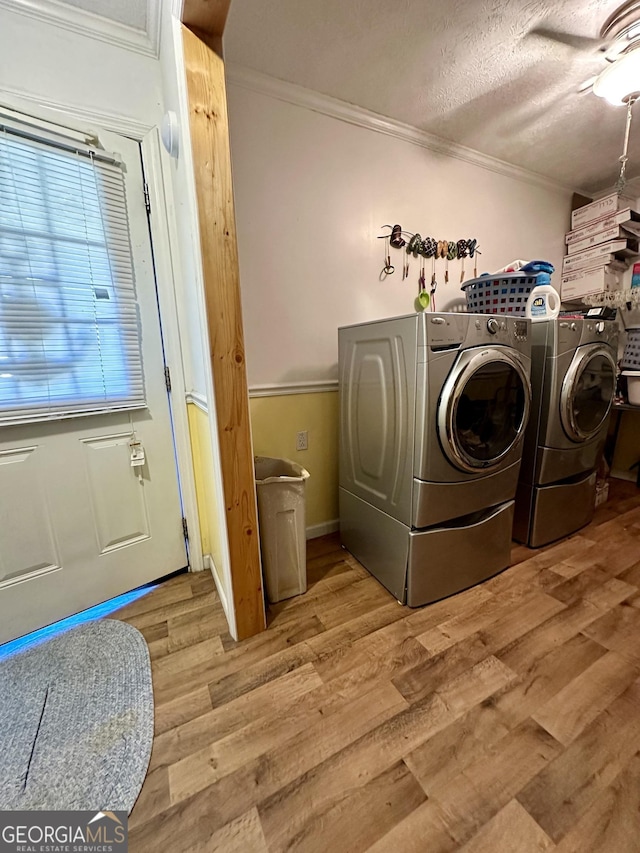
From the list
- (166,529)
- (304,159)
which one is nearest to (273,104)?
(304,159)

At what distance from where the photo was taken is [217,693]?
112cm

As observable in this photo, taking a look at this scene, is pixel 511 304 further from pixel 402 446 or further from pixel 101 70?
pixel 101 70

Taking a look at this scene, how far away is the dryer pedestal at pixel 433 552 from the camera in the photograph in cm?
143

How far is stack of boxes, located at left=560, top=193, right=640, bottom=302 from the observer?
7.66 ft

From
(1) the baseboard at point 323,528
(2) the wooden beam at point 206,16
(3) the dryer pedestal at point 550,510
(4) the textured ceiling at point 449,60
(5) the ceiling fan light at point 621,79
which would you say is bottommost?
(1) the baseboard at point 323,528

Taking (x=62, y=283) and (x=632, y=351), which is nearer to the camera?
(x=62, y=283)

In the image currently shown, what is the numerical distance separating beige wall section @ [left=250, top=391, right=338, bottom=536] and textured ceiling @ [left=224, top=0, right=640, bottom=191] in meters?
1.50

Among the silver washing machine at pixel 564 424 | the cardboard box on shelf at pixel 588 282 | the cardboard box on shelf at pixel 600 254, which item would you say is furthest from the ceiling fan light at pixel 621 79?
the cardboard box on shelf at pixel 588 282

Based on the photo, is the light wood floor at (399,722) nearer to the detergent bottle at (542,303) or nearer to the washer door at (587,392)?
the washer door at (587,392)

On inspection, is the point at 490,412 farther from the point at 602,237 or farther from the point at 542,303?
the point at 602,237

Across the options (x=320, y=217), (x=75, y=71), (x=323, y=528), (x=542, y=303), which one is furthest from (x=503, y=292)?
(x=75, y=71)

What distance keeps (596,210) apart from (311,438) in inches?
107

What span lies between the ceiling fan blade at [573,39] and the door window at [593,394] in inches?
51.8

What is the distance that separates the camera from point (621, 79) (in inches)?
53.7
